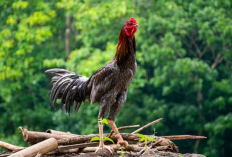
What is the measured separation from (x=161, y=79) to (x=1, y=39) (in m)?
5.61

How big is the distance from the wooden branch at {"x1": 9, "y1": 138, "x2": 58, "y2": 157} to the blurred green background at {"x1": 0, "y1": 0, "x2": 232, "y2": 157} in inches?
351

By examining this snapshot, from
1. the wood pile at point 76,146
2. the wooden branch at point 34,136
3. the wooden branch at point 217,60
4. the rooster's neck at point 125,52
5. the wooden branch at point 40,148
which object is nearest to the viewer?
the wooden branch at point 40,148

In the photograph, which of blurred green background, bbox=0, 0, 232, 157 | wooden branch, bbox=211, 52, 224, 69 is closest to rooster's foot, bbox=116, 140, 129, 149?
blurred green background, bbox=0, 0, 232, 157

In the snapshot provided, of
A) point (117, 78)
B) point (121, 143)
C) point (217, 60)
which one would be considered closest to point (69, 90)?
point (117, 78)

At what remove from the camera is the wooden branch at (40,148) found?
5.49m

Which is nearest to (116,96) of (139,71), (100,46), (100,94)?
(100,94)

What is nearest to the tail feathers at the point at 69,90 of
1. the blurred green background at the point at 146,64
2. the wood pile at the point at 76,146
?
the wood pile at the point at 76,146

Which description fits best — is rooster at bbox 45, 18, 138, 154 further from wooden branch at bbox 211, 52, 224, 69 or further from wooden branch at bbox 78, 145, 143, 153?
wooden branch at bbox 211, 52, 224, 69

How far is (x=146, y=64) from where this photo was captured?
18.6 m

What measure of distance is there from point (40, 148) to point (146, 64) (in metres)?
13.2

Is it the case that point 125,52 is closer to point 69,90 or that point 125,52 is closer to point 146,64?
point 69,90

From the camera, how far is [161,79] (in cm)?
1648

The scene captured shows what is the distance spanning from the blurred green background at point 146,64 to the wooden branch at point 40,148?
29.3ft

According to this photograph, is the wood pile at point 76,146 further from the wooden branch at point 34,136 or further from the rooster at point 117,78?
the rooster at point 117,78
